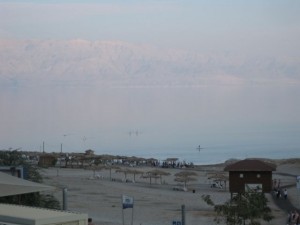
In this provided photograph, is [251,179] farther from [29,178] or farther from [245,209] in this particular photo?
[29,178]

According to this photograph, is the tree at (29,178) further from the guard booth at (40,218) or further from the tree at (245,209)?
the guard booth at (40,218)

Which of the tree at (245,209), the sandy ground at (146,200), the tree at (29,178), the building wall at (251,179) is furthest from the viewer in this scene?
the building wall at (251,179)

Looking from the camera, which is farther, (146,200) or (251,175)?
(146,200)

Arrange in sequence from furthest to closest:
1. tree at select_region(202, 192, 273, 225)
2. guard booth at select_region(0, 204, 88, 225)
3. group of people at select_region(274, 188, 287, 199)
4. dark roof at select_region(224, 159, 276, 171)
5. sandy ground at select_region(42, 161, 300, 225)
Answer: group of people at select_region(274, 188, 287, 199), dark roof at select_region(224, 159, 276, 171), sandy ground at select_region(42, 161, 300, 225), tree at select_region(202, 192, 273, 225), guard booth at select_region(0, 204, 88, 225)

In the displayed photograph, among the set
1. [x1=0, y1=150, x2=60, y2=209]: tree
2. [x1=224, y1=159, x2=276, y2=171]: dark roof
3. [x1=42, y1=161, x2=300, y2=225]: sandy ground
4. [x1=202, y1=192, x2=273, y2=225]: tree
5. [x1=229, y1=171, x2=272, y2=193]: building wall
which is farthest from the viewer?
[x1=229, y1=171, x2=272, y2=193]: building wall

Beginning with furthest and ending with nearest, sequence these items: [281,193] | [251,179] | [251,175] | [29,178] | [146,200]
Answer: [281,193] → [146,200] → [251,179] → [251,175] → [29,178]

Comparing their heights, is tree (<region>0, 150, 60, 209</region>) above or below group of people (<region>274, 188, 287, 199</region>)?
above

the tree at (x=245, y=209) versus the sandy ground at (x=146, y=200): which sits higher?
the tree at (x=245, y=209)

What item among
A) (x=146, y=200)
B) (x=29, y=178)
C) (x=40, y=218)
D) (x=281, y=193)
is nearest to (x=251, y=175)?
(x=146, y=200)

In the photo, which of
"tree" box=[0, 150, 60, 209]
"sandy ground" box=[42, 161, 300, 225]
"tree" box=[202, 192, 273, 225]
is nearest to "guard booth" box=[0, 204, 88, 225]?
"tree" box=[0, 150, 60, 209]

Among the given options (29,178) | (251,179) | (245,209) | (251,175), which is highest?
(29,178)

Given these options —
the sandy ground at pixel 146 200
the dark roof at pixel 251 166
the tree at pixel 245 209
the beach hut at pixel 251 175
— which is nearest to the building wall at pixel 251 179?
the beach hut at pixel 251 175

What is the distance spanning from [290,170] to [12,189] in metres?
52.1

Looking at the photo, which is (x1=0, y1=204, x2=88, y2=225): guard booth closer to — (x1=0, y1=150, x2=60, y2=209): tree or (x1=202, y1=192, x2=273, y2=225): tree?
(x1=0, y1=150, x2=60, y2=209): tree
